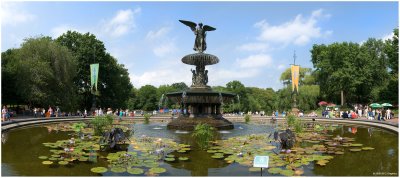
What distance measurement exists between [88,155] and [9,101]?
33.8 meters

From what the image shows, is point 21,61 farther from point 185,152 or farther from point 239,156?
point 239,156

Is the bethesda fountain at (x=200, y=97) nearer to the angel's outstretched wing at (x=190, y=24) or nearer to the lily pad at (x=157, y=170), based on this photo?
the angel's outstretched wing at (x=190, y=24)

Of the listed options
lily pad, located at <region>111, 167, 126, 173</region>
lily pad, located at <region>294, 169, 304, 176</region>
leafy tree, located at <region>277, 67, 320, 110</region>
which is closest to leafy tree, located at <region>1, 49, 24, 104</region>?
lily pad, located at <region>111, 167, 126, 173</region>

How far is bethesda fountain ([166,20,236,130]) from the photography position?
23.1 meters

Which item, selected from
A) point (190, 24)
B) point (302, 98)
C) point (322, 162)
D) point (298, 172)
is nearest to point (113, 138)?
point (298, 172)

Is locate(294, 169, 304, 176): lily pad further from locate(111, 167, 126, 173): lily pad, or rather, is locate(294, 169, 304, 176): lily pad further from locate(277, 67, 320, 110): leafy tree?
locate(277, 67, 320, 110): leafy tree

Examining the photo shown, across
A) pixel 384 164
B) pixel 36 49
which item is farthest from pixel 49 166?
pixel 36 49

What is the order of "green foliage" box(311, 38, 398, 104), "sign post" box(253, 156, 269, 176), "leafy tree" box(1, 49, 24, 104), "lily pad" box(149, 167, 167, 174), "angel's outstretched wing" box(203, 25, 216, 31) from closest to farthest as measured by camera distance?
"sign post" box(253, 156, 269, 176)
"lily pad" box(149, 167, 167, 174)
"angel's outstretched wing" box(203, 25, 216, 31)
"leafy tree" box(1, 49, 24, 104)
"green foliage" box(311, 38, 398, 104)

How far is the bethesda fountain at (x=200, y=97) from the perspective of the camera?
23125 millimetres

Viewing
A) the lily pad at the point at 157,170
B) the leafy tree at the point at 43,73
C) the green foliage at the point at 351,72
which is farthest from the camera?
the green foliage at the point at 351,72

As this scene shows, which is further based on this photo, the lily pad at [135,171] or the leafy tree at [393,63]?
the leafy tree at [393,63]

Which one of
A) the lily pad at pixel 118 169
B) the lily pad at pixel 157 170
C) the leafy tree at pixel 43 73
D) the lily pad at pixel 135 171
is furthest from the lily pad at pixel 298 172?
the leafy tree at pixel 43 73

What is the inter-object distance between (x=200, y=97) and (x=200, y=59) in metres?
3.43

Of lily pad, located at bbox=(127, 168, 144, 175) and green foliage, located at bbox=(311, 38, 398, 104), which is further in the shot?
green foliage, located at bbox=(311, 38, 398, 104)
